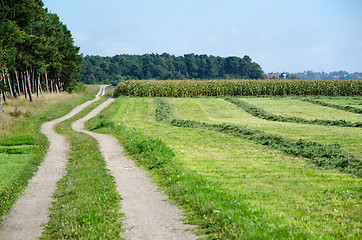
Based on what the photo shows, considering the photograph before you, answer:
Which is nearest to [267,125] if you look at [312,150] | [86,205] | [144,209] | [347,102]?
[312,150]

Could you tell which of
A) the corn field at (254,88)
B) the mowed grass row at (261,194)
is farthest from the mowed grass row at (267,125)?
the corn field at (254,88)

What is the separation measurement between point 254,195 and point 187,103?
39689 mm

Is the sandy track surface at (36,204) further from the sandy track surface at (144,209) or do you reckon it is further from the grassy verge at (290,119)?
the grassy verge at (290,119)

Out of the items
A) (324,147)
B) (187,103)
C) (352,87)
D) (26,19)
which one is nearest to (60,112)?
(26,19)

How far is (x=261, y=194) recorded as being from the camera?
35.5ft

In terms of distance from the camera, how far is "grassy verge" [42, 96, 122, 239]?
8258mm

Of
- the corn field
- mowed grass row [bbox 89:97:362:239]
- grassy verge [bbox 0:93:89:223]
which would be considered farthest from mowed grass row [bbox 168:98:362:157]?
grassy verge [bbox 0:93:89:223]

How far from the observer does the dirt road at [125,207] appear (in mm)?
8422

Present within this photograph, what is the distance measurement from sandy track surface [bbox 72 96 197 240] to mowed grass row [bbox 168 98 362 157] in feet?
34.6

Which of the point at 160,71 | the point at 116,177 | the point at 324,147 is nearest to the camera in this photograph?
the point at 116,177

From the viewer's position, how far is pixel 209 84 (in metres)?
64.6

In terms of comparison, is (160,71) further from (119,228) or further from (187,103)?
(119,228)

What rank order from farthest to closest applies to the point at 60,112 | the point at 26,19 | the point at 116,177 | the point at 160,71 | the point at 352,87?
the point at 160,71, the point at 352,87, the point at 60,112, the point at 26,19, the point at 116,177

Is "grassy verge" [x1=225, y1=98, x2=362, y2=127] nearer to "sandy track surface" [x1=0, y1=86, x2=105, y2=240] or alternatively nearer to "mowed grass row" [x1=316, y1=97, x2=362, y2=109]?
"mowed grass row" [x1=316, y1=97, x2=362, y2=109]
